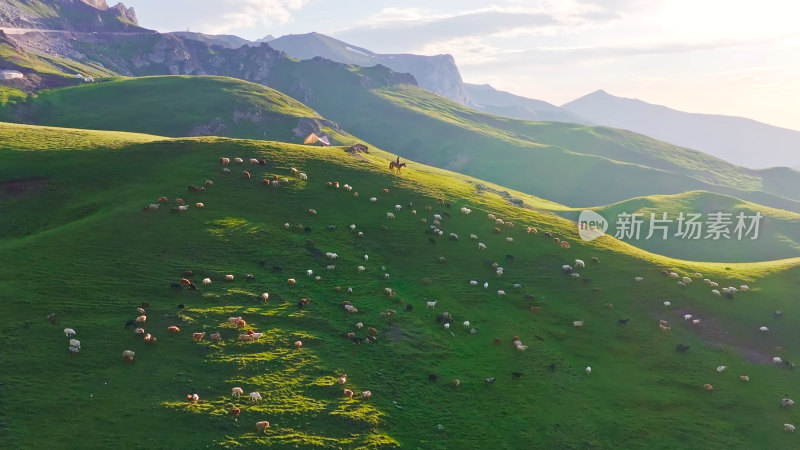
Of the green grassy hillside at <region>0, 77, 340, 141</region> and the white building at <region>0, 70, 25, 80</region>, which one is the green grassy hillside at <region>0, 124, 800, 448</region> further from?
the white building at <region>0, 70, 25, 80</region>

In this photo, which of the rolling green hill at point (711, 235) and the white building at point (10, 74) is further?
the white building at point (10, 74)

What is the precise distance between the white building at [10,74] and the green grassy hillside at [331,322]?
488ft

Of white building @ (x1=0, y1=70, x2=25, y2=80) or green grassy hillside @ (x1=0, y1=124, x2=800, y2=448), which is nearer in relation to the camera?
green grassy hillside @ (x1=0, y1=124, x2=800, y2=448)

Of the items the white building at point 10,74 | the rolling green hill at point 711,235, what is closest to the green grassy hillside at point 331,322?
the rolling green hill at point 711,235

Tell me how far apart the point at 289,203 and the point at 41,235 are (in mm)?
22199

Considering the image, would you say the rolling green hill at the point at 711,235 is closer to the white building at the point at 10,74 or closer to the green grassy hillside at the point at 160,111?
the green grassy hillside at the point at 160,111

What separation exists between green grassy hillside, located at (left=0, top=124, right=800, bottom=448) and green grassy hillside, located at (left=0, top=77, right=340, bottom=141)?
357 ft

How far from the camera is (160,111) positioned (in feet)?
564

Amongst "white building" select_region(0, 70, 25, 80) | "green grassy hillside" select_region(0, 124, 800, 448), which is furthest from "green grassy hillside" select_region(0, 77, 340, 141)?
"green grassy hillside" select_region(0, 124, 800, 448)

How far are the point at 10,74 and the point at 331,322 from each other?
202m

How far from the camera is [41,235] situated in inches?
1634

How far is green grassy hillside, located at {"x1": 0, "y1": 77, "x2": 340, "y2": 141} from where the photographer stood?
6093 inches

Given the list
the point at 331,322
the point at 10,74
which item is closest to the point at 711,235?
the point at 331,322

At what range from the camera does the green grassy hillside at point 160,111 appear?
155 meters
